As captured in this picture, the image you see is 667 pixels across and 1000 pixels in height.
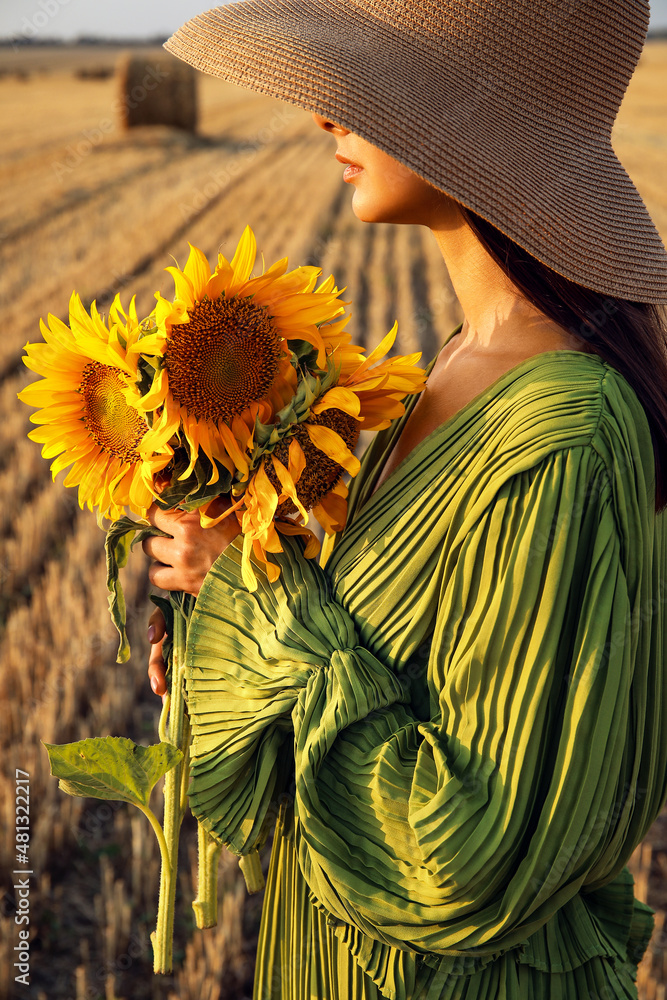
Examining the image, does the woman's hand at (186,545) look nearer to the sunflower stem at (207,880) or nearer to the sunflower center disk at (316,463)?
the sunflower center disk at (316,463)

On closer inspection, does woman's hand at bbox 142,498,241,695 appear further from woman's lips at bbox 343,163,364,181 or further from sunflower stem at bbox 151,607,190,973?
woman's lips at bbox 343,163,364,181

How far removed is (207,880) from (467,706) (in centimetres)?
55

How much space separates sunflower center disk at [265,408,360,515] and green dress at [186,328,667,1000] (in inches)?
3.3

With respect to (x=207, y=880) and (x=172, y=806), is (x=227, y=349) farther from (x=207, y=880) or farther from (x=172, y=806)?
(x=207, y=880)

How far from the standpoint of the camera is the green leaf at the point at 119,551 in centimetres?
134

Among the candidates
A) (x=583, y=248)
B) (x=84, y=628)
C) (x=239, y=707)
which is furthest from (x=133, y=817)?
(x=583, y=248)

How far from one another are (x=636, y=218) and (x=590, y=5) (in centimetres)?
27

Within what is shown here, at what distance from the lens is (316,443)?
3.80ft

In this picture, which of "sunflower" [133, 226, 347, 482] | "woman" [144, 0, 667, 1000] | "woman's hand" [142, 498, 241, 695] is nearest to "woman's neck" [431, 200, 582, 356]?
"woman" [144, 0, 667, 1000]

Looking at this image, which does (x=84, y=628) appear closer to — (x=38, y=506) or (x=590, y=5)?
(x=38, y=506)

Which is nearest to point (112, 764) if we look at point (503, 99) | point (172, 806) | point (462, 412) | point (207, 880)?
point (172, 806)

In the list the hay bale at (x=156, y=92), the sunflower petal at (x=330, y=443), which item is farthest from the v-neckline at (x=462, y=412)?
the hay bale at (x=156, y=92)

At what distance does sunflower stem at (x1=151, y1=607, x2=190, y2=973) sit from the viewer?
1286 mm

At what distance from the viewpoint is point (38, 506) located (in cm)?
441
